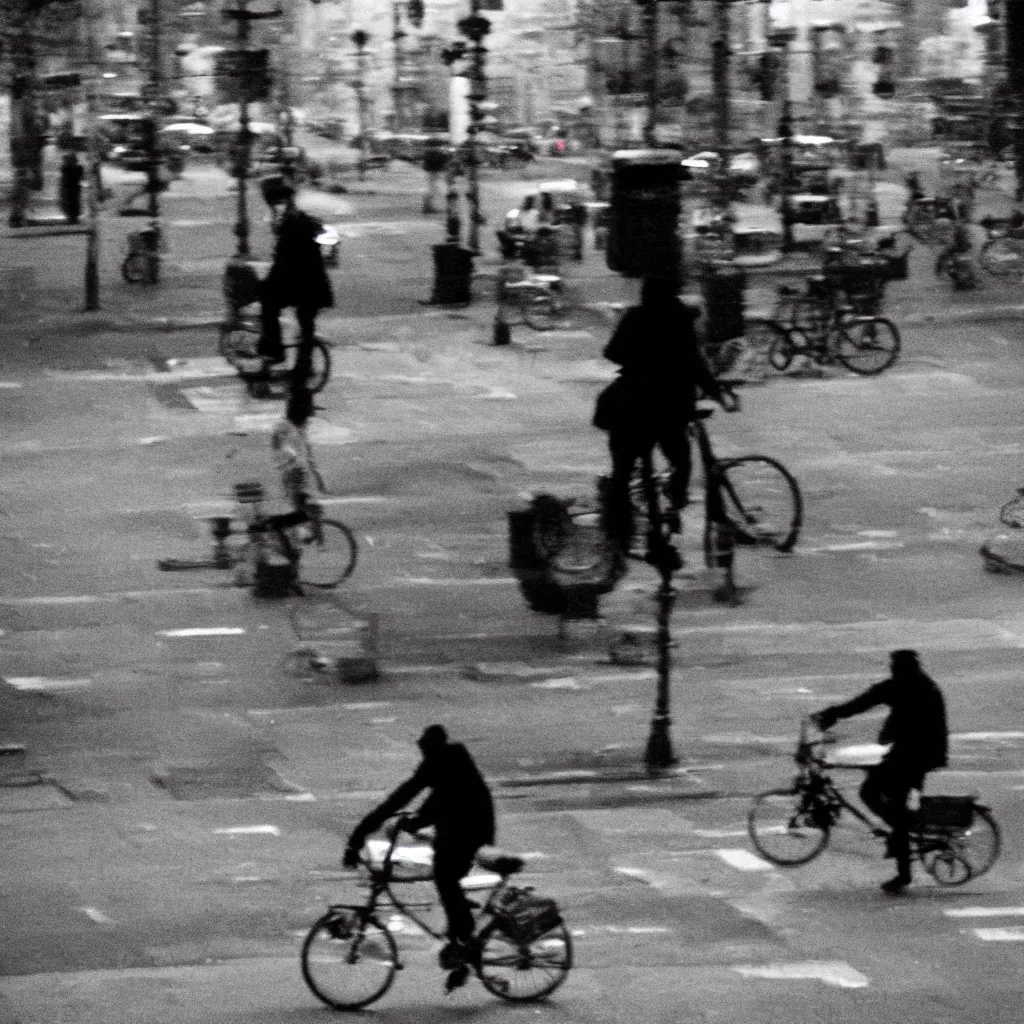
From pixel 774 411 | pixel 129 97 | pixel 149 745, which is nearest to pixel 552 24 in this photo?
pixel 129 97

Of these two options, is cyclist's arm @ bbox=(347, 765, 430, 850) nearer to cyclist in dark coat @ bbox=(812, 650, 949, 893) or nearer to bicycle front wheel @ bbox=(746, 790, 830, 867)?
cyclist in dark coat @ bbox=(812, 650, 949, 893)

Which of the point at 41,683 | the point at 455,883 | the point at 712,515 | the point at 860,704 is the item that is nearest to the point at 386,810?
the point at 455,883

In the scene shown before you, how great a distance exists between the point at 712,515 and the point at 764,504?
70.1 inches

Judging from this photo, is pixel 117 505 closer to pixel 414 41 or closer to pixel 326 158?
pixel 326 158

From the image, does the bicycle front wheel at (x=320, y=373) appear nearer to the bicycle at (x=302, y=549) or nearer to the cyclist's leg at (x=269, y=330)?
the cyclist's leg at (x=269, y=330)

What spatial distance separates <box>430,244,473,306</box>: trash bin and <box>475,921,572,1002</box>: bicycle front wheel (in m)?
31.9

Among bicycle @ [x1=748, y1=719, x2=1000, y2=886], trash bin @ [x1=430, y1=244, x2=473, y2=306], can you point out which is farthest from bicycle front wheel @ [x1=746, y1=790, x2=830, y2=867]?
trash bin @ [x1=430, y1=244, x2=473, y2=306]

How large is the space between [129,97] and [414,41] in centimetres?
1994

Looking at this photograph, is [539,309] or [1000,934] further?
[539,309]

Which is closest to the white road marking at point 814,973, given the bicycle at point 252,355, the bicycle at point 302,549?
the bicycle at point 302,549

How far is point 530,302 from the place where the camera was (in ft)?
152

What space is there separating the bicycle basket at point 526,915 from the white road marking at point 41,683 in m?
10.4

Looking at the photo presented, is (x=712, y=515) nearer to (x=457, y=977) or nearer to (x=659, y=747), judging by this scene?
(x=659, y=747)

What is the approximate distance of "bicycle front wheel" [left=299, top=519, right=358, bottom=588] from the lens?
30.0 m
